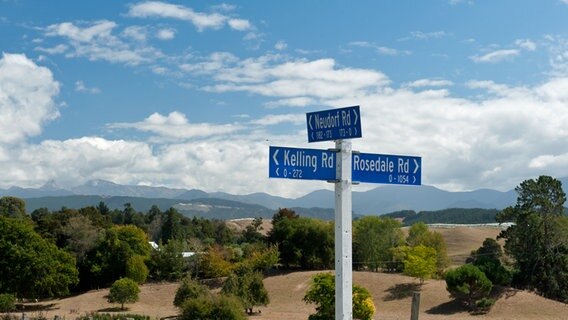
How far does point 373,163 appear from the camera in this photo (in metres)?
8.92

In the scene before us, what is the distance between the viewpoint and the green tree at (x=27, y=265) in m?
54.0

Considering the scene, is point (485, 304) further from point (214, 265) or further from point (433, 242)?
point (214, 265)

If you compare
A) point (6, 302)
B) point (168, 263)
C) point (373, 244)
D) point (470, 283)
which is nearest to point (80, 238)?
point (168, 263)

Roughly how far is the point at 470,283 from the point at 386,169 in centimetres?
4163

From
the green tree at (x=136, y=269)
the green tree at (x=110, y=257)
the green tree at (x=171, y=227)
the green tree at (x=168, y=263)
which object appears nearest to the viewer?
the green tree at (x=136, y=269)

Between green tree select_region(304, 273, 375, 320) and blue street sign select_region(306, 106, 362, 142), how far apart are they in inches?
1145

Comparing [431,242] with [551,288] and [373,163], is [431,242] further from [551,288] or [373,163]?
[373,163]

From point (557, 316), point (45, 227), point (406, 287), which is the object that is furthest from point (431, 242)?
point (45, 227)

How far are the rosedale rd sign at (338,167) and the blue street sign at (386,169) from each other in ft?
0.04

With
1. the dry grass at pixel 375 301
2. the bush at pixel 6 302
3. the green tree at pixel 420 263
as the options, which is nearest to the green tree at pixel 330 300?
the dry grass at pixel 375 301

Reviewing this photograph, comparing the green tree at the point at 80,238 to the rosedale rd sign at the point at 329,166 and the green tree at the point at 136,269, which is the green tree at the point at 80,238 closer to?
the green tree at the point at 136,269

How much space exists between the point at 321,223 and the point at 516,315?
24474 millimetres

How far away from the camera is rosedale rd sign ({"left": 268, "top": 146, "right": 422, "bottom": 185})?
8.39 meters

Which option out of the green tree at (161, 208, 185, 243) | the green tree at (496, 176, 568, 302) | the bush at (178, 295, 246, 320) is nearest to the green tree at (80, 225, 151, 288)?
the bush at (178, 295, 246, 320)
